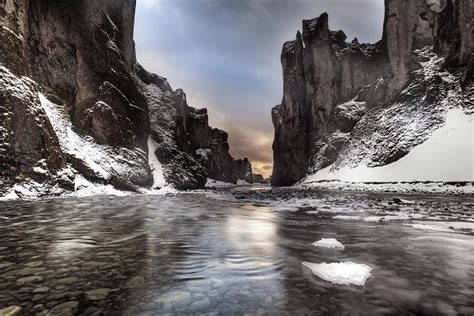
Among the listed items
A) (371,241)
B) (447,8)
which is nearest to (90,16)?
(371,241)

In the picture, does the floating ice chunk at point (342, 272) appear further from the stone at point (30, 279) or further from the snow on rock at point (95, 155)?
the snow on rock at point (95, 155)

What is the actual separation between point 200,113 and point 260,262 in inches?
4474

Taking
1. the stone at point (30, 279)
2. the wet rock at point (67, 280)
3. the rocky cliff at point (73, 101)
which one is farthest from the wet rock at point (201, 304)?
the rocky cliff at point (73, 101)

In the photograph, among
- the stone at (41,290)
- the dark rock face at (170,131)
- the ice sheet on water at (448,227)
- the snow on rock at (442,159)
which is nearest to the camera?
the stone at (41,290)

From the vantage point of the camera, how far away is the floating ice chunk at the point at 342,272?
4.52 metres

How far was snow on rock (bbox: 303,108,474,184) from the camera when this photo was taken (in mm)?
39159

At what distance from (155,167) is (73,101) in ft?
66.6

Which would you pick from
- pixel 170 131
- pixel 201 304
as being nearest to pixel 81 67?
pixel 170 131

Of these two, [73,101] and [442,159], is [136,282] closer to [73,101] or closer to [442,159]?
[73,101]

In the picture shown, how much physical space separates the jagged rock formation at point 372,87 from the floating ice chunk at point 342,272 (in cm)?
5679

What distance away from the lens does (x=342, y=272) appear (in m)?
4.81

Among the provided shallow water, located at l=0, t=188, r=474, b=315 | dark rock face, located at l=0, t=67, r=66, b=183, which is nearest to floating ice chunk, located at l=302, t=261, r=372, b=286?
shallow water, located at l=0, t=188, r=474, b=315

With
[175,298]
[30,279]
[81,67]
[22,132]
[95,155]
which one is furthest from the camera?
[81,67]

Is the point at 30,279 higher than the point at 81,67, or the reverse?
the point at 81,67
